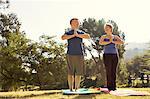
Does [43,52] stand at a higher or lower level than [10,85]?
higher

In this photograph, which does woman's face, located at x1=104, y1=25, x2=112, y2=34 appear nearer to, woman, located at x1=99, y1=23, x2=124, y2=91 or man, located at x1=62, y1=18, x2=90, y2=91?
woman, located at x1=99, y1=23, x2=124, y2=91

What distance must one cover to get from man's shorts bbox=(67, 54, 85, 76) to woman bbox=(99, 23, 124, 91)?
0.69 meters

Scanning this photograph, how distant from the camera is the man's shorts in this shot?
816cm

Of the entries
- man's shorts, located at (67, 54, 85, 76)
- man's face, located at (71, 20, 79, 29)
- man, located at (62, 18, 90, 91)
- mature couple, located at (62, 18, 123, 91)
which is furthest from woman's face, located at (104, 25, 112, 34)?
man's shorts, located at (67, 54, 85, 76)

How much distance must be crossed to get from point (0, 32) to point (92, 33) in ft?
67.1

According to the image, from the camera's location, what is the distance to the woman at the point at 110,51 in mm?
8375

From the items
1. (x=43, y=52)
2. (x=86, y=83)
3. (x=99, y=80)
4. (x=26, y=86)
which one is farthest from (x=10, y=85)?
(x=99, y=80)

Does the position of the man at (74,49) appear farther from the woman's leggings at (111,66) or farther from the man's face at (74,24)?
the woman's leggings at (111,66)

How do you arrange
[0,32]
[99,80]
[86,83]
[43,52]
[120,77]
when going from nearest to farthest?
1. [0,32]
2. [86,83]
3. [43,52]
4. [99,80]
5. [120,77]

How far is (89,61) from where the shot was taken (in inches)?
1693

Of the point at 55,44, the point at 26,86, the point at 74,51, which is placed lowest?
the point at 26,86

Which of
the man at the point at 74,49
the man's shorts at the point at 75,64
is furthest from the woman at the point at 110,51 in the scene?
the man's shorts at the point at 75,64

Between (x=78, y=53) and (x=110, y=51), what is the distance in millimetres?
891

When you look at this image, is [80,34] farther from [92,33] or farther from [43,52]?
[92,33]
